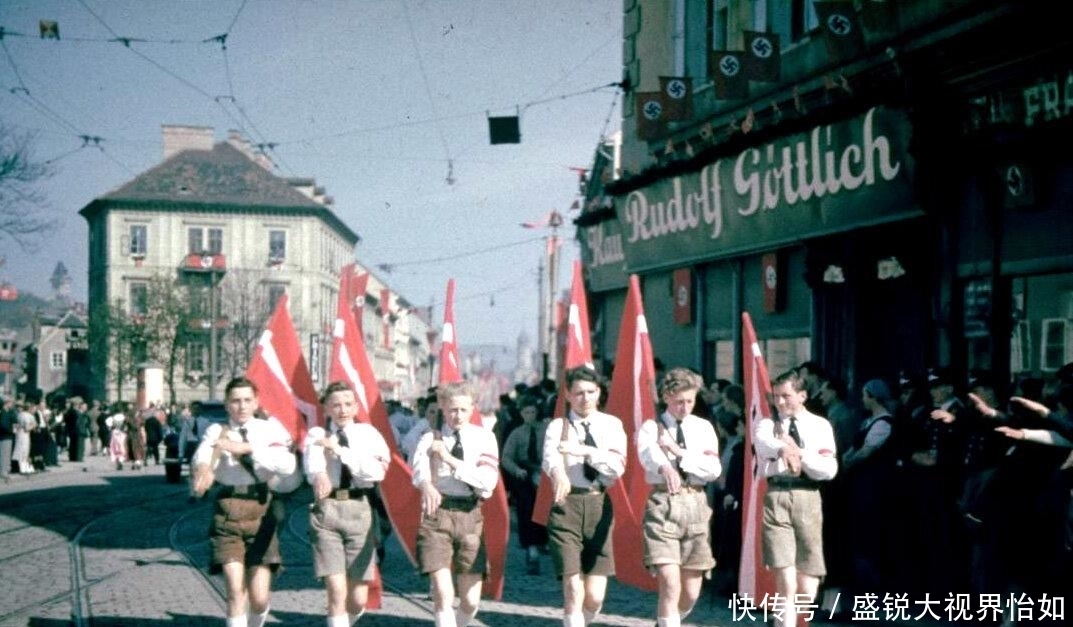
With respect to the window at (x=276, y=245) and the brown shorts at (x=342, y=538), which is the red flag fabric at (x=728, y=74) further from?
the window at (x=276, y=245)

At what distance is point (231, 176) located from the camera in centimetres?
7762

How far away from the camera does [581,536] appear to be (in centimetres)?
843

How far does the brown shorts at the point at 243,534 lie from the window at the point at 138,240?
70.1 meters

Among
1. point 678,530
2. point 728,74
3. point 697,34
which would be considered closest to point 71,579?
point 678,530

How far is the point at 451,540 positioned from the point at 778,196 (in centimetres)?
901

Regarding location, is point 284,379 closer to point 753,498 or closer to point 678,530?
point 678,530

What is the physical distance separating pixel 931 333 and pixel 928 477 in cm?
368

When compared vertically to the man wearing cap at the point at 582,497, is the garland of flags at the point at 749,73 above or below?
above

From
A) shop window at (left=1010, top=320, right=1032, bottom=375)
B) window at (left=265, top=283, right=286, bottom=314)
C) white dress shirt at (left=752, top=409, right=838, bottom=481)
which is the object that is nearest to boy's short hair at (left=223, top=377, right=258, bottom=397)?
white dress shirt at (left=752, top=409, right=838, bottom=481)

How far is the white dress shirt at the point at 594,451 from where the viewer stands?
8.40 meters

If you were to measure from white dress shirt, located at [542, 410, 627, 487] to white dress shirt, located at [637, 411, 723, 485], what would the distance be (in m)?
0.15

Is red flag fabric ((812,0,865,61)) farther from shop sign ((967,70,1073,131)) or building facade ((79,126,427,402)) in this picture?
building facade ((79,126,427,402))

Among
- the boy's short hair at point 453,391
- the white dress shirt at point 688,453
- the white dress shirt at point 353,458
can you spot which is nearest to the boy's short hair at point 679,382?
the white dress shirt at point 688,453

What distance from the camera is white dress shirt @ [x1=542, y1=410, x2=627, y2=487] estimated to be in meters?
8.40
